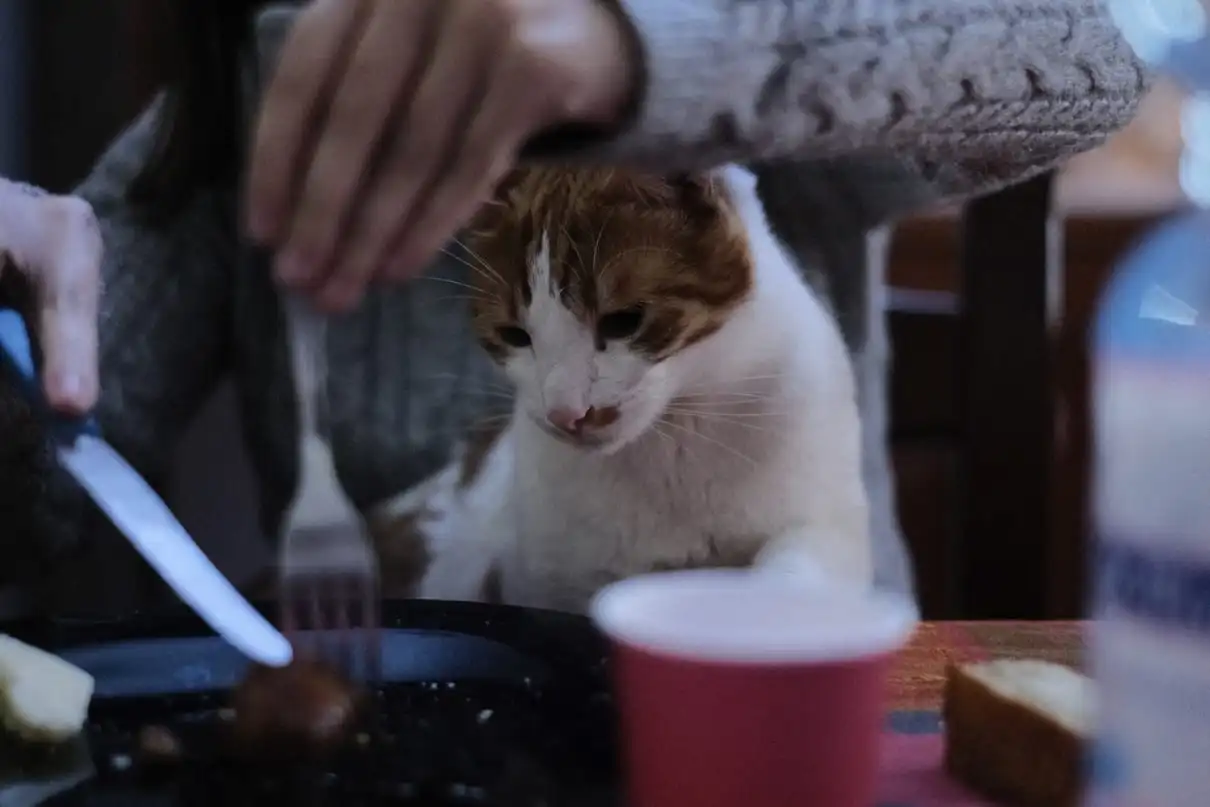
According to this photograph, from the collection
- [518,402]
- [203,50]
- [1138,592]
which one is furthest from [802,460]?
[203,50]

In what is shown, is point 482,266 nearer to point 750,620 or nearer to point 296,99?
point 296,99

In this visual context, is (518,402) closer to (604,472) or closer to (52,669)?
(604,472)

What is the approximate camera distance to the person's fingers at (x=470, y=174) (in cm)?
53

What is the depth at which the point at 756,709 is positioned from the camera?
416mm

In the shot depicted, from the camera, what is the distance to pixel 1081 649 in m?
0.70

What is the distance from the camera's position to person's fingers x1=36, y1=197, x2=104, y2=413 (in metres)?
0.70

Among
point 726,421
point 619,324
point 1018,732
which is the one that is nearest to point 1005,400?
point 726,421

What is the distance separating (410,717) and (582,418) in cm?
29

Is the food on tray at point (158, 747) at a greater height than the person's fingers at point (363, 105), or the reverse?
the person's fingers at point (363, 105)

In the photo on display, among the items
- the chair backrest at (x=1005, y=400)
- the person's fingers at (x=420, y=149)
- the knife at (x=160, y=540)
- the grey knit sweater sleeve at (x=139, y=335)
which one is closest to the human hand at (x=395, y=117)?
the person's fingers at (x=420, y=149)

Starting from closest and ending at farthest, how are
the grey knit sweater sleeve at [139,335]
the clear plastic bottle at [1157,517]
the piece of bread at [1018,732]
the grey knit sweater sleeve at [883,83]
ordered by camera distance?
the clear plastic bottle at [1157,517] < the piece of bread at [1018,732] < the grey knit sweater sleeve at [883,83] < the grey knit sweater sleeve at [139,335]

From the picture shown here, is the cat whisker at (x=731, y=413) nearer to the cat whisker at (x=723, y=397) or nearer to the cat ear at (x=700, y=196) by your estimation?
the cat whisker at (x=723, y=397)

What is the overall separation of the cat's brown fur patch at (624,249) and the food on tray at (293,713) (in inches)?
13.9

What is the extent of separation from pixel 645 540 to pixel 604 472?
Result: 6 cm
